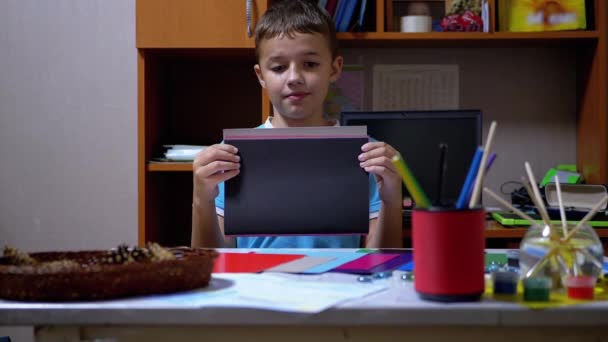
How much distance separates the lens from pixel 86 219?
2543mm

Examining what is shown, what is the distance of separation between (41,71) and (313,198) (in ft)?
5.35

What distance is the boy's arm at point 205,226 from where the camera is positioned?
1.40 m

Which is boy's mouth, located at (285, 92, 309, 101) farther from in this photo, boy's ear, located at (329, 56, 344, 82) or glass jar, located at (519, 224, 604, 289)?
glass jar, located at (519, 224, 604, 289)

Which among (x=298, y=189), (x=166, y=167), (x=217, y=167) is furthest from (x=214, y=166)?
(x=166, y=167)

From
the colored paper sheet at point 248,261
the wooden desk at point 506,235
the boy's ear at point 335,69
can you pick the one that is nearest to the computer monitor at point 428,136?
the wooden desk at point 506,235

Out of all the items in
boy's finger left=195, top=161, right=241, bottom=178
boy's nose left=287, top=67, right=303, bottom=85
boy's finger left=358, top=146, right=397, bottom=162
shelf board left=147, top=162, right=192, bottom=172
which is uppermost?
boy's nose left=287, top=67, right=303, bottom=85

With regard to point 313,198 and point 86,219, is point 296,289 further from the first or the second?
point 86,219

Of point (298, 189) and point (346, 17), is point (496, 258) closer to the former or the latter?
point (298, 189)

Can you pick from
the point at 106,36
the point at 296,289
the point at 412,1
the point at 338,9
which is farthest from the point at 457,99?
the point at 296,289

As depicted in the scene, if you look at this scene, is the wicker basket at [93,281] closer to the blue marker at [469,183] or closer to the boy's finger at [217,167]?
the blue marker at [469,183]

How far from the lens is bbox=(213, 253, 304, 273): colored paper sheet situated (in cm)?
92

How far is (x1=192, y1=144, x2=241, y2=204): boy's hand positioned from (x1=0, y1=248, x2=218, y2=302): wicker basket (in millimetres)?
478

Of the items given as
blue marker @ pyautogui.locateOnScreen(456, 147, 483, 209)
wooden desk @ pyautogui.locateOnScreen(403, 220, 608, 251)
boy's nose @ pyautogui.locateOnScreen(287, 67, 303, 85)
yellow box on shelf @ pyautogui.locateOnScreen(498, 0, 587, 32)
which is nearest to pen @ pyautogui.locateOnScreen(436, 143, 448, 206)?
blue marker @ pyautogui.locateOnScreen(456, 147, 483, 209)

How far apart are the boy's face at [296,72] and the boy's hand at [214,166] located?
13.7 inches
